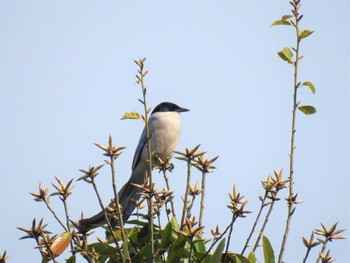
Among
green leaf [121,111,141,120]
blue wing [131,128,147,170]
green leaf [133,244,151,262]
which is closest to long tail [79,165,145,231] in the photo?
blue wing [131,128,147,170]

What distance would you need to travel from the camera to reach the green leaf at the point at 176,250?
9.62 feet

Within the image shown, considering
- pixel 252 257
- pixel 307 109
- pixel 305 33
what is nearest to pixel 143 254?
pixel 252 257

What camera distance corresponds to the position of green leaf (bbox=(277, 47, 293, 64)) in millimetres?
3531

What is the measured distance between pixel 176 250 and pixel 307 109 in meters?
1.21

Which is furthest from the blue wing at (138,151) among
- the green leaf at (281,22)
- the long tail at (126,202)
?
the green leaf at (281,22)

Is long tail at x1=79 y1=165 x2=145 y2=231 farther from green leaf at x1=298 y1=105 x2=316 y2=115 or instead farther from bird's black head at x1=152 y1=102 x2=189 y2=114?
bird's black head at x1=152 y1=102 x2=189 y2=114

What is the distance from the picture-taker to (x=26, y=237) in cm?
279

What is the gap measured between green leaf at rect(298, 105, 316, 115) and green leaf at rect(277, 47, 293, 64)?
28cm

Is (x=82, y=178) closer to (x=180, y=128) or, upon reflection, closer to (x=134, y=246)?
(x=134, y=246)

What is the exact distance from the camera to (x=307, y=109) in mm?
3537

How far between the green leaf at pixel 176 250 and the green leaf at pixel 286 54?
4.25 feet

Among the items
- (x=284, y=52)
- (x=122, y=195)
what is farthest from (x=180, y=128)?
(x=284, y=52)

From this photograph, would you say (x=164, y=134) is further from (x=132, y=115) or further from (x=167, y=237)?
(x=167, y=237)

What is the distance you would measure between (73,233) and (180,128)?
6.04m
